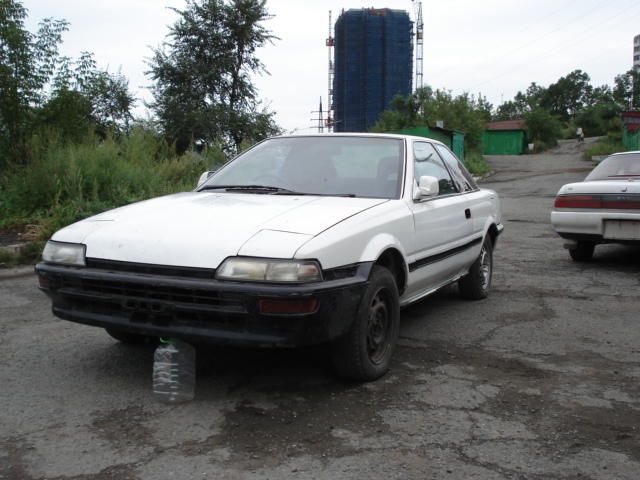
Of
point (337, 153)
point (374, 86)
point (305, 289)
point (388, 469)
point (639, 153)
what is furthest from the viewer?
point (374, 86)

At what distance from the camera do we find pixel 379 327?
402 cm

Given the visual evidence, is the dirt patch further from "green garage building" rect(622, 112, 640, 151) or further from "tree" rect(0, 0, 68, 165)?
"green garage building" rect(622, 112, 640, 151)

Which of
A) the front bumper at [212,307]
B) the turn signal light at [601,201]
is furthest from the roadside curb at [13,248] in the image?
the turn signal light at [601,201]

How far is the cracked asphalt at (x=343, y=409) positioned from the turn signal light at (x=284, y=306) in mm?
531

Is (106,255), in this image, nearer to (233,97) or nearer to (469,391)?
(469,391)

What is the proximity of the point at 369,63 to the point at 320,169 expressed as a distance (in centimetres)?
6138

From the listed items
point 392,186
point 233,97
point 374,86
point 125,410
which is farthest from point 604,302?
point 374,86

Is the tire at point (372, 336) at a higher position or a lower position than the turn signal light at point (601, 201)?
lower

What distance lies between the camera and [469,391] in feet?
12.5

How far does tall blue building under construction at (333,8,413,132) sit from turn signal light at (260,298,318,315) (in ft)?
196

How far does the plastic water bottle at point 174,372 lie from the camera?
11.8 feet

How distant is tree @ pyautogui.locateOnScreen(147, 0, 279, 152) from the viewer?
25672mm

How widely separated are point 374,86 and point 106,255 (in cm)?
6326

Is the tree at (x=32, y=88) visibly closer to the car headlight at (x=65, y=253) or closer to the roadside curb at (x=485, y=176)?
the car headlight at (x=65, y=253)
